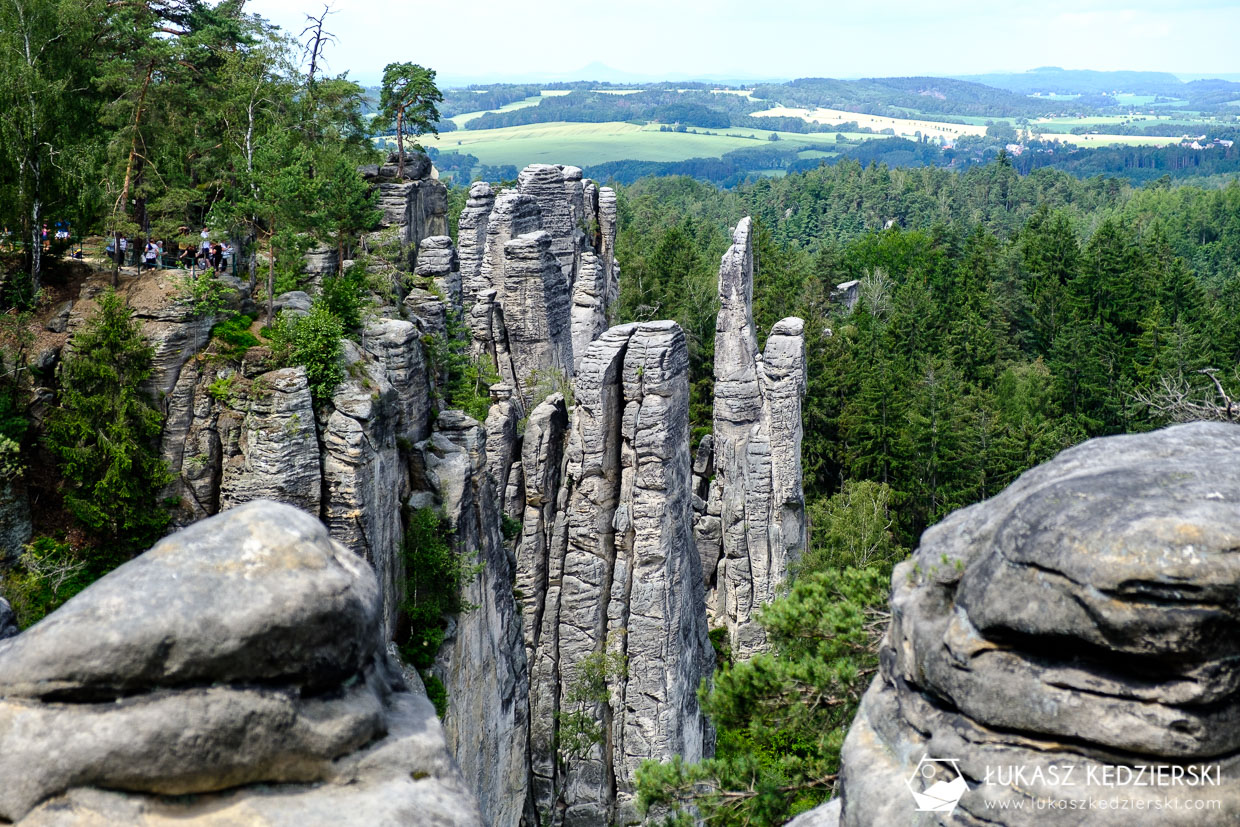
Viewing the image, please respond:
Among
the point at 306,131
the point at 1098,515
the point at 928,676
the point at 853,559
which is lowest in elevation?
the point at 853,559

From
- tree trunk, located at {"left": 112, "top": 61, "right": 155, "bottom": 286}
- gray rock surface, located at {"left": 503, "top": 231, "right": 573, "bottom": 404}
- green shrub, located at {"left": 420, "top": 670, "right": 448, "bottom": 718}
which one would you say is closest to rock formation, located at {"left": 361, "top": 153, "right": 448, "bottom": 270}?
gray rock surface, located at {"left": 503, "top": 231, "right": 573, "bottom": 404}

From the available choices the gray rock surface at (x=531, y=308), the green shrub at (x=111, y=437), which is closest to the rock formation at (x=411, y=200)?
the gray rock surface at (x=531, y=308)

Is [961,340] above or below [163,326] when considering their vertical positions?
below

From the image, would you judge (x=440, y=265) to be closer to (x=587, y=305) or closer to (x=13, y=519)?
(x=587, y=305)

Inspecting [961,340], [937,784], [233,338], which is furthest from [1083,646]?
[961,340]

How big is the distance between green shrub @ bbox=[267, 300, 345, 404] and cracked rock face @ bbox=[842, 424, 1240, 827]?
13.7m

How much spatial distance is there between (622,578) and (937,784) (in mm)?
17972

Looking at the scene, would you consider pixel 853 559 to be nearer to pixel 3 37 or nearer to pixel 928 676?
pixel 928 676

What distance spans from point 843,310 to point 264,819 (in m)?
76.9


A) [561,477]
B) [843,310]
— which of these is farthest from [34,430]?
[843,310]

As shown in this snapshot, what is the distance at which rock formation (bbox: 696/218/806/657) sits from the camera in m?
40.2

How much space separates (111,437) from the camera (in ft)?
65.4

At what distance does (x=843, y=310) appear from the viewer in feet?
265

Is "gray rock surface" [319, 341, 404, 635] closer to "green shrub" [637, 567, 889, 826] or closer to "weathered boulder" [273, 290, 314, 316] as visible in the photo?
"weathered boulder" [273, 290, 314, 316]
